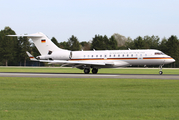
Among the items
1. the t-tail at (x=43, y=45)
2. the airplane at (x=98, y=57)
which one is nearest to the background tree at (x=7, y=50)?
the t-tail at (x=43, y=45)

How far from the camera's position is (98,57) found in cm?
3875

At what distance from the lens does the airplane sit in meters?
36.7

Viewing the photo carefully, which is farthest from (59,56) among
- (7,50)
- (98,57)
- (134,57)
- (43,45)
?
(7,50)

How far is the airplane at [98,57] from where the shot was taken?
120ft

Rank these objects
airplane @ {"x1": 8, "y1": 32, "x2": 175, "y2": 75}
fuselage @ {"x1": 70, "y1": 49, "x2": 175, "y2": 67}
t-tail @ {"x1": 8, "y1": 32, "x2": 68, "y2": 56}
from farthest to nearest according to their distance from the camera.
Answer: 1. t-tail @ {"x1": 8, "y1": 32, "x2": 68, "y2": 56}
2. airplane @ {"x1": 8, "y1": 32, "x2": 175, "y2": 75}
3. fuselage @ {"x1": 70, "y1": 49, "x2": 175, "y2": 67}

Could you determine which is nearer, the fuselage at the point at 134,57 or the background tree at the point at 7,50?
the fuselage at the point at 134,57

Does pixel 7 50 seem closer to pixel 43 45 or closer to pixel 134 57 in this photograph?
pixel 43 45

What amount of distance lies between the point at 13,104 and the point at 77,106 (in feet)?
8.81

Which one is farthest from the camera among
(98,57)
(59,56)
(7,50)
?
A: (7,50)

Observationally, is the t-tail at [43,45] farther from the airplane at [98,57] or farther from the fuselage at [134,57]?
the fuselage at [134,57]

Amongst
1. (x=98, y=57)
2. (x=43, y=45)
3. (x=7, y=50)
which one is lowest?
(x=98, y=57)

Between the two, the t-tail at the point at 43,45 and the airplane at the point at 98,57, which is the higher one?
the t-tail at the point at 43,45

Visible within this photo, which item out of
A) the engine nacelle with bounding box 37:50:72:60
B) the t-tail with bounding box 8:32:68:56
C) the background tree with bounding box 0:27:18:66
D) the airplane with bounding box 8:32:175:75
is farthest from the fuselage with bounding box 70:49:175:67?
the background tree with bounding box 0:27:18:66

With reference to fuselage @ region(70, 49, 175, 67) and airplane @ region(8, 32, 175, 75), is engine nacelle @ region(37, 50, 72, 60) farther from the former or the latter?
fuselage @ region(70, 49, 175, 67)
